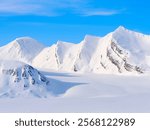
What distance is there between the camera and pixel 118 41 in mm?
149000

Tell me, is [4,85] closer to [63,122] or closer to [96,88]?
[96,88]

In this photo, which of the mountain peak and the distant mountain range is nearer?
the distant mountain range

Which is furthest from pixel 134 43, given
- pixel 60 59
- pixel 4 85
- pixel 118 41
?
pixel 4 85

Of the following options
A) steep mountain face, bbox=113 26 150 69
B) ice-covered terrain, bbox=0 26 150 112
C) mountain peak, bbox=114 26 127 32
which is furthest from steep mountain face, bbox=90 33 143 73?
mountain peak, bbox=114 26 127 32

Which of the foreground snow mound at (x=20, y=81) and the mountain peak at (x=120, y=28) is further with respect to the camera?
the mountain peak at (x=120, y=28)

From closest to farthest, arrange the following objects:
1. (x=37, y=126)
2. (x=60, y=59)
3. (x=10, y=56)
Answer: (x=37, y=126), (x=60, y=59), (x=10, y=56)

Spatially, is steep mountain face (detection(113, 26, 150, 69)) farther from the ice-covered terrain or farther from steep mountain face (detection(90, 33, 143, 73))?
steep mountain face (detection(90, 33, 143, 73))

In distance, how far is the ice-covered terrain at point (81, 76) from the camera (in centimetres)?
6616

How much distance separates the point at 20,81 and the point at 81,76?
110ft

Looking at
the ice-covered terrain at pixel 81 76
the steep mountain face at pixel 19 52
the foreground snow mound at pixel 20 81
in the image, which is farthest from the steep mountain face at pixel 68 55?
the foreground snow mound at pixel 20 81

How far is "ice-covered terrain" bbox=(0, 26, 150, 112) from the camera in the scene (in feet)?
217

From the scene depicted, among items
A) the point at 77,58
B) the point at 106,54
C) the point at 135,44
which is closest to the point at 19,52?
the point at 77,58

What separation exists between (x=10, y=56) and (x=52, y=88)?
96144 mm

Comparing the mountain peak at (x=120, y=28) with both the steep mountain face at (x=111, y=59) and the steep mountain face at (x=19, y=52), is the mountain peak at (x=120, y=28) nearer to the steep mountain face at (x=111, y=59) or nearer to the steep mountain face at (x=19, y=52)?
the steep mountain face at (x=111, y=59)
